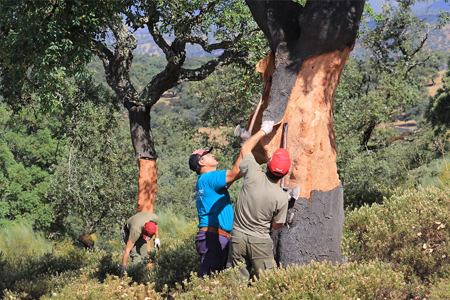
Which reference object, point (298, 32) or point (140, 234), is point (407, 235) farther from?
point (140, 234)

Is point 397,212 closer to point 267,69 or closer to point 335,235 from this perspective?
point 335,235

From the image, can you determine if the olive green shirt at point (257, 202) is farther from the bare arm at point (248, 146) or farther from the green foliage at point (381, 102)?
the green foliage at point (381, 102)

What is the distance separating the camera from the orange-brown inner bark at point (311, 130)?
14.6ft

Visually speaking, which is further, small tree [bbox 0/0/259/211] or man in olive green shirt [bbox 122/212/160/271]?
man in olive green shirt [bbox 122/212/160/271]

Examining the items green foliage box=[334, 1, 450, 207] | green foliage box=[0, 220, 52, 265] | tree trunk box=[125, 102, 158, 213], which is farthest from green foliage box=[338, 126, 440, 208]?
green foliage box=[0, 220, 52, 265]

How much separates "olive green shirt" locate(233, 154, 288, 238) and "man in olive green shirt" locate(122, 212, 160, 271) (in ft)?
9.05

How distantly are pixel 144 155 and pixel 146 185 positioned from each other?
564 millimetres

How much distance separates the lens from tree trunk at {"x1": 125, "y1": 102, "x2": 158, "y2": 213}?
7.51 meters

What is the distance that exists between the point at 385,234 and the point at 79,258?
6591 millimetres

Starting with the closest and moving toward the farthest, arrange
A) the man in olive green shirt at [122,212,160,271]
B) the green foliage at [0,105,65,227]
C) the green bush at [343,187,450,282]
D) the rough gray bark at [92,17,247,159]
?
the green bush at [343,187,450,282], the man in olive green shirt at [122,212,160,271], the rough gray bark at [92,17,247,159], the green foliage at [0,105,65,227]

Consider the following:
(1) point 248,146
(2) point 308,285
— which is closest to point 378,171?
(1) point 248,146

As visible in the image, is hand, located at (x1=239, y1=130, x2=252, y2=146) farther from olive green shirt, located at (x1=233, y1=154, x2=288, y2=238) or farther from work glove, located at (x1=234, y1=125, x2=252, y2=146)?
olive green shirt, located at (x1=233, y1=154, x2=288, y2=238)

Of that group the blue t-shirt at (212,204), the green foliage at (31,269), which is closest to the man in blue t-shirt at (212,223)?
the blue t-shirt at (212,204)

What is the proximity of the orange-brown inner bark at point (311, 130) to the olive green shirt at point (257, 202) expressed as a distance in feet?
2.21
